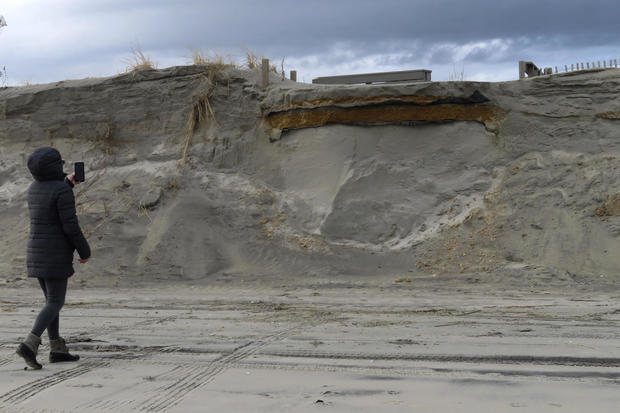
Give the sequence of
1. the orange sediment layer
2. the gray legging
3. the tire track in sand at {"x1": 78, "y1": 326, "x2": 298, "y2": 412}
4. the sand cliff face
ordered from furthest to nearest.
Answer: the orange sediment layer < the sand cliff face < the gray legging < the tire track in sand at {"x1": 78, "y1": 326, "x2": 298, "y2": 412}

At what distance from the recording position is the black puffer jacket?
4.96 m

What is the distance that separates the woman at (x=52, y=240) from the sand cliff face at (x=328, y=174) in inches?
286

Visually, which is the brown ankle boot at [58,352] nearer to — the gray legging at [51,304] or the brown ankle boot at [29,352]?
the gray legging at [51,304]

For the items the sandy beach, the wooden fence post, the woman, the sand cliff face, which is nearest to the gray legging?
the woman

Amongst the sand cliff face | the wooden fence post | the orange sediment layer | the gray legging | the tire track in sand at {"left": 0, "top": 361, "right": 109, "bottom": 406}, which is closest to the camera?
the tire track in sand at {"left": 0, "top": 361, "right": 109, "bottom": 406}

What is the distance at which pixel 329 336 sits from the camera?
19.6 feet

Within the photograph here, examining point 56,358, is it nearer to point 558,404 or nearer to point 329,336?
point 329,336

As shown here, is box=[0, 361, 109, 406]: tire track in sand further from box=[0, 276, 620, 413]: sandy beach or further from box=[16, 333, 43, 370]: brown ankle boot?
box=[16, 333, 43, 370]: brown ankle boot

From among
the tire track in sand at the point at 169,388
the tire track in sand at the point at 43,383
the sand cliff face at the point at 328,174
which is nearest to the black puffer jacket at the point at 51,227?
the tire track in sand at the point at 43,383

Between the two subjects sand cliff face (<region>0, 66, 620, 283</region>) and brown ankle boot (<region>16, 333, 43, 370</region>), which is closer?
brown ankle boot (<region>16, 333, 43, 370</region>)

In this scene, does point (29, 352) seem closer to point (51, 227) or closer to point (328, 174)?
point (51, 227)

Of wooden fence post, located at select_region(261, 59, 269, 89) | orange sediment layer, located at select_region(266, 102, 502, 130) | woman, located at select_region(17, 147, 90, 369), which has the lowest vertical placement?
woman, located at select_region(17, 147, 90, 369)

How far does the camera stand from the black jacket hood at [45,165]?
5035 millimetres

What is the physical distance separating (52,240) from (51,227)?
0.10 meters
